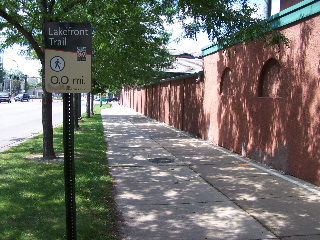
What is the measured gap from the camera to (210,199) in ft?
18.5

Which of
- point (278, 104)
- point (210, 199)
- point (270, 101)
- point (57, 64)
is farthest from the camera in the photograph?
point (270, 101)

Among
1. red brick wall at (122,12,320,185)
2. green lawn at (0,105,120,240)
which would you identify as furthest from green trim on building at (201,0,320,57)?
green lawn at (0,105,120,240)

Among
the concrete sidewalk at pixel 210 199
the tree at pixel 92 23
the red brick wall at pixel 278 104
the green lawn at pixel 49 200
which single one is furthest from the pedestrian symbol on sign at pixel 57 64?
the red brick wall at pixel 278 104

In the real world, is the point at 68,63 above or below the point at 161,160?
above

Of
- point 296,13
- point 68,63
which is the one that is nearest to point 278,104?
point 296,13

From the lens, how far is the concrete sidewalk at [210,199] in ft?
14.3

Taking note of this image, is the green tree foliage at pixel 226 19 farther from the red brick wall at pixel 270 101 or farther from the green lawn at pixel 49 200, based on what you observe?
the green lawn at pixel 49 200

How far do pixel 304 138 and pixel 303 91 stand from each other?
2.94ft

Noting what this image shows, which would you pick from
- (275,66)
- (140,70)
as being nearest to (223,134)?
(275,66)

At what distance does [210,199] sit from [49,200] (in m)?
2.42

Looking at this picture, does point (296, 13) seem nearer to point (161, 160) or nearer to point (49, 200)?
point (161, 160)

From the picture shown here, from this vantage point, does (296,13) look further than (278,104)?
No

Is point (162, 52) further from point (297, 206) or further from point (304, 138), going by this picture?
point (297, 206)

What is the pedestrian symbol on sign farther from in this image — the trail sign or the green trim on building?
the green trim on building
